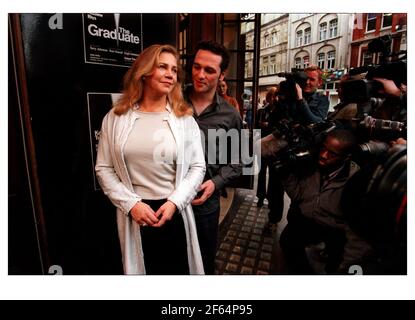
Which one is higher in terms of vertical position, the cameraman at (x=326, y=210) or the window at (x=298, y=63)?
the window at (x=298, y=63)

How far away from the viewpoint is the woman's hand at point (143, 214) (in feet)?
2.98

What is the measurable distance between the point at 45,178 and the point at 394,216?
3.91ft

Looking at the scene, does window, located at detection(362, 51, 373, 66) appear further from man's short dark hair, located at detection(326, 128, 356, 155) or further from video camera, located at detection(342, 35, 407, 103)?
man's short dark hair, located at detection(326, 128, 356, 155)

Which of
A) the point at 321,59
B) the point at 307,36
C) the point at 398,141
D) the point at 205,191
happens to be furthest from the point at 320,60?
the point at 205,191

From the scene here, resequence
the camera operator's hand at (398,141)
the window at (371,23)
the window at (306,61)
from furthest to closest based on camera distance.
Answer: the window at (306,61)
the window at (371,23)
the camera operator's hand at (398,141)

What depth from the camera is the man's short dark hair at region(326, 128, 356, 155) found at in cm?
95

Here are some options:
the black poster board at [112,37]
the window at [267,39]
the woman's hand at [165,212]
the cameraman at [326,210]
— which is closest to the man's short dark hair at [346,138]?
the cameraman at [326,210]

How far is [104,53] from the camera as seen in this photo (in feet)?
3.48

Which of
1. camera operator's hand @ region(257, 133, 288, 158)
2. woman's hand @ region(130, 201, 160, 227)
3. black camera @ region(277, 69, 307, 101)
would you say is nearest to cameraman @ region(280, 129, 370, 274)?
camera operator's hand @ region(257, 133, 288, 158)

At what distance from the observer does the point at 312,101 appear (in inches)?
41.3

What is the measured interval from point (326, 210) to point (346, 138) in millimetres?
284

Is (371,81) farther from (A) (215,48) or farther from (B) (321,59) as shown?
(A) (215,48)

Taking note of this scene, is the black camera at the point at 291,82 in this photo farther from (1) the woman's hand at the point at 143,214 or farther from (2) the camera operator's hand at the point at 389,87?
(1) the woman's hand at the point at 143,214
